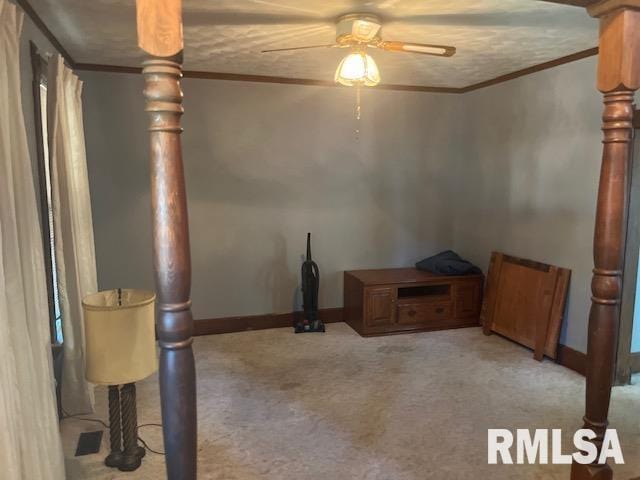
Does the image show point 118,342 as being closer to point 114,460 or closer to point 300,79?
point 114,460

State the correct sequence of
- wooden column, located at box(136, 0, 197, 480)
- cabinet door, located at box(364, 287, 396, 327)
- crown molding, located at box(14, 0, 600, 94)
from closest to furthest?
1. wooden column, located at box(136, 0, 197, 480)
2. crown molding, located at box(14, 0, 600, 94)
3. cabinet door, located at box(364, 287, 396, 327)

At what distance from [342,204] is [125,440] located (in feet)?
9.38

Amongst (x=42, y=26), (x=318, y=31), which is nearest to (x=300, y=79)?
(x=318, y=31)

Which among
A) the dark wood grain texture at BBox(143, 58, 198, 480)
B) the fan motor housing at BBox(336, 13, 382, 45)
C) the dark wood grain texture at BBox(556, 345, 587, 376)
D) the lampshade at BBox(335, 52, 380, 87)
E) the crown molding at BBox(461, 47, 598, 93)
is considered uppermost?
the crown molding at BBox(461, 47, 598, 93)

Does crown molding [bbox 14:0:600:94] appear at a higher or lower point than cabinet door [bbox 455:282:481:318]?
higher

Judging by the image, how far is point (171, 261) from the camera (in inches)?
51.1

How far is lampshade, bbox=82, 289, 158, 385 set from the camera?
2.09 m

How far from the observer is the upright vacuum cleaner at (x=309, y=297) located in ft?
14.1

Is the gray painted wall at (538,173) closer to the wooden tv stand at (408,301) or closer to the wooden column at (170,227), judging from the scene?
the wooden tv stand at (408,301)

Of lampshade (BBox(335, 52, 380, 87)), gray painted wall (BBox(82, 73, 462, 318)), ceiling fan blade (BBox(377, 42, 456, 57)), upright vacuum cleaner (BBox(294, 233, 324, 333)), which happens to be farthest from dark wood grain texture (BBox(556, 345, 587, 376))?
lampshade (BBox(335, 52, 380, 87))

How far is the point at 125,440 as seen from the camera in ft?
7.90

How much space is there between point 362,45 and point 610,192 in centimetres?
161

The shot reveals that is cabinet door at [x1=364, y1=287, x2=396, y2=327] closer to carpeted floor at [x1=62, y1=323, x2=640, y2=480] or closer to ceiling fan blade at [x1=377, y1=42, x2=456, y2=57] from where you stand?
carpeted floor at [x1=62, y1=323, x2=640, y2=480]

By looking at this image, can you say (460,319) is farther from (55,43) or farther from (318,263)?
(55,43)
